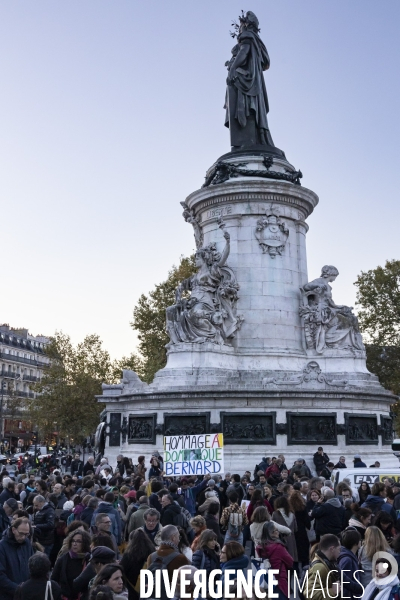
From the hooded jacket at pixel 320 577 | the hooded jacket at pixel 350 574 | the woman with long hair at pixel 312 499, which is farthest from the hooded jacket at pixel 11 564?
the woman with long hair at pixel 312 499

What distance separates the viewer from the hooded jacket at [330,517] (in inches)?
354

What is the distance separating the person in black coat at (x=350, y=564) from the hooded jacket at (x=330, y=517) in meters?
2.48

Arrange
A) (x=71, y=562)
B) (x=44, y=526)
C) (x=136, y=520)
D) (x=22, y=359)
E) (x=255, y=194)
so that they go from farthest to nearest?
(x=22, y=359) < (x=255, y=194) < (x=136, y=520) < (x=44, y=526) < (x=71, y=562)

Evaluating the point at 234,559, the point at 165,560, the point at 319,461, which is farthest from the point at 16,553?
the point at 319,461

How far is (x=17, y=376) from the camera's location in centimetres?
7806

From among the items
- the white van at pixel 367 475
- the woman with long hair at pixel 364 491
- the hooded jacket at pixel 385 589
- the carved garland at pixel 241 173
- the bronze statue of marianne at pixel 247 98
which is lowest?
the hooded jacket at pixel 385 589

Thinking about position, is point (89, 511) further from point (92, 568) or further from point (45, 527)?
point (92, 568)

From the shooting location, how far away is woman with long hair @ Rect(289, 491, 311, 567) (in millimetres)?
9648

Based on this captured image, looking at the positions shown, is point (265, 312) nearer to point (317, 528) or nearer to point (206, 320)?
point (206, 320)

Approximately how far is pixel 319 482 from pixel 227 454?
9.44 meters

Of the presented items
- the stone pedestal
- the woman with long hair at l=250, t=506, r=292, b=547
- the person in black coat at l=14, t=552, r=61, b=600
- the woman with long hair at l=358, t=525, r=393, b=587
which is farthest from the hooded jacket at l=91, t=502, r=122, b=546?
the stone pedestal

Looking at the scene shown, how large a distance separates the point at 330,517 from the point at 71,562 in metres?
4.08

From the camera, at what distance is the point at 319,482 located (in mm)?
11102

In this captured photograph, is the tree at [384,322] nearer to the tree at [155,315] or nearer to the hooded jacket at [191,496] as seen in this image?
the tree at [155,315]
